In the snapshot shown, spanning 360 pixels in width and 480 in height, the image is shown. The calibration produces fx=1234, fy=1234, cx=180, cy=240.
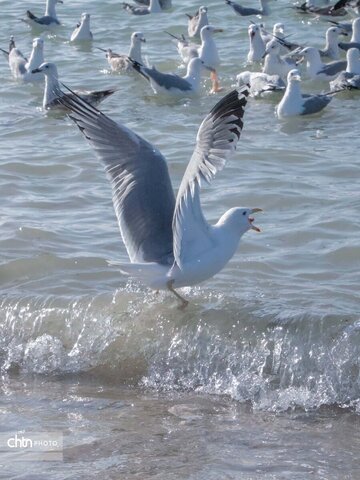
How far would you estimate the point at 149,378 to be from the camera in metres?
6.00

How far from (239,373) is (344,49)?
9.80 metres

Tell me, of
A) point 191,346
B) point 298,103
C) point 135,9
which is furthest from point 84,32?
point 191,346

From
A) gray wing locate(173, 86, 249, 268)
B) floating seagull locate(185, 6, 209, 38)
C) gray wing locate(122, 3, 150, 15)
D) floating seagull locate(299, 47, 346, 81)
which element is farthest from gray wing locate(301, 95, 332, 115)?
gray wing locate(122, 3, 150, 15)

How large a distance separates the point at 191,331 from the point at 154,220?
0.60 meters

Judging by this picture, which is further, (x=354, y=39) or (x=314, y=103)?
(x=354, y=39)

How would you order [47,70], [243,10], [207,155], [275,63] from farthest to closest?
[243,10] < [275,63] < [47,70] < [207,155]

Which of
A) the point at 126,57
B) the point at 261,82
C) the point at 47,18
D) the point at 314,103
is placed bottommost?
the point at 314,103

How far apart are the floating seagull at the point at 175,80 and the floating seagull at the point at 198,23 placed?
257 cm

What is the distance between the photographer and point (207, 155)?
5.75m

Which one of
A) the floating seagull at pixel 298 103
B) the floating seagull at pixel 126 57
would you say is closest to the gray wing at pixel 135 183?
the floating seagull at pixel 298 103

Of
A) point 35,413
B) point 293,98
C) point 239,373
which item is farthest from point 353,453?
point 293,98

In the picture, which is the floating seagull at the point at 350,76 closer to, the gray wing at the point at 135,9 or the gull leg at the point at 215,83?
the gull leg at the point at 215,83

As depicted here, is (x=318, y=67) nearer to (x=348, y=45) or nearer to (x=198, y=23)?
(x=348, y=45)

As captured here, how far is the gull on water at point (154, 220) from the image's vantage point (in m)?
6.11
